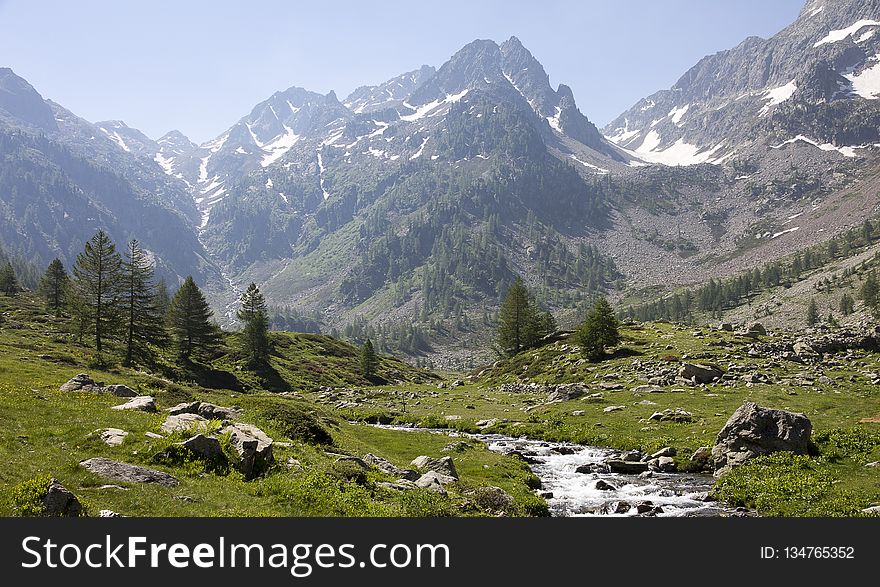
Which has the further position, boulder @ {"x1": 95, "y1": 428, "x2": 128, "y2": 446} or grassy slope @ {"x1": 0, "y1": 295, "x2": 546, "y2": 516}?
boulder @ {"x1": 95, "y1": 428, "x2": 128, "y2": 446}

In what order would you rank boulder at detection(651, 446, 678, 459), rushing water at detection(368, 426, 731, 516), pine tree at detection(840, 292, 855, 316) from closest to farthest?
rushing water at detection(368, 426, 731, 516)
boulder at detection(651, 446, 678, 459)
pine tree at detection(840, 292, 855, 316)

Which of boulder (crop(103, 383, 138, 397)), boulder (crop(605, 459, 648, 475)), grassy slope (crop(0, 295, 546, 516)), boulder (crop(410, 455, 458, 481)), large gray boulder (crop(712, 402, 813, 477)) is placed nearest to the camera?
grassy slope (crop(0, 295, 546, 516))

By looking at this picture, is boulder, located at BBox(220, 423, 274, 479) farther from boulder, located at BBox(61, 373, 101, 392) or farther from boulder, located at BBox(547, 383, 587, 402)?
boulder, located at BBox(547, 383, 587, 402)

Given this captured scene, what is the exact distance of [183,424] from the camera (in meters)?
24.3

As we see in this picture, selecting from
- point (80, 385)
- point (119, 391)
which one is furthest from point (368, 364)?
point (80, 385)

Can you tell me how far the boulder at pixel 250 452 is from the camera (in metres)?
21.1

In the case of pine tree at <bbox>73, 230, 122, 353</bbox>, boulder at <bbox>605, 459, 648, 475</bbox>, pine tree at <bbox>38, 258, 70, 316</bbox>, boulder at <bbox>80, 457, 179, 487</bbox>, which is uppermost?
pine tree at <bbox>38, 258, 70, 316</bbox>

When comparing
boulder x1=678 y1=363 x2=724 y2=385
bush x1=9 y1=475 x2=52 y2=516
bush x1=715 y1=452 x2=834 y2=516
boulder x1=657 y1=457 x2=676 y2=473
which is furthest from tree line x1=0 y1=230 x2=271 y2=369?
boulder x1=678 y1=363 x2=724 y2=385

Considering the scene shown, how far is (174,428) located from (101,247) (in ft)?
195

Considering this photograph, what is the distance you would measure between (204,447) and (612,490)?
917 inches

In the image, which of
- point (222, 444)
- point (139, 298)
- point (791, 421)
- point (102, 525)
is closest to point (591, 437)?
point (791, 421)

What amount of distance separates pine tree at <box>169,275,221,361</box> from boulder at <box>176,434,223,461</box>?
268 feet

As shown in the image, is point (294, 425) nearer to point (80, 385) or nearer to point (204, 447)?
point (204, 447)

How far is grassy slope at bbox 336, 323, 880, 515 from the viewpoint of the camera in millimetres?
26875
